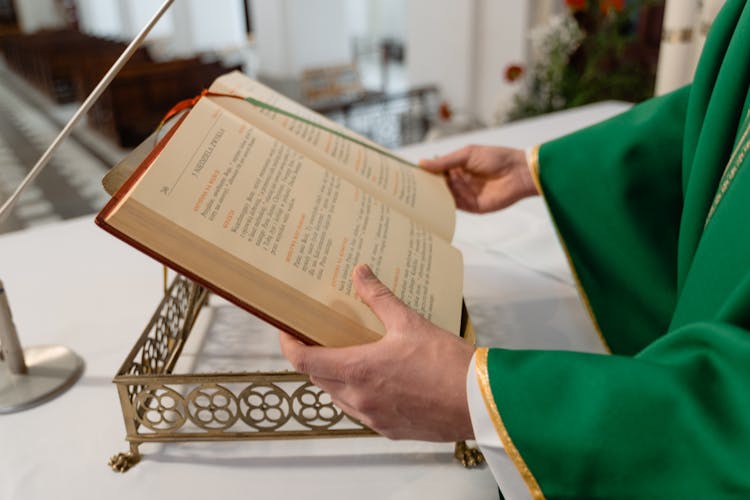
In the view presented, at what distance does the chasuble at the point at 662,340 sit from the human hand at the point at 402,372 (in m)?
0.04

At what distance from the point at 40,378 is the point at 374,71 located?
1132cm

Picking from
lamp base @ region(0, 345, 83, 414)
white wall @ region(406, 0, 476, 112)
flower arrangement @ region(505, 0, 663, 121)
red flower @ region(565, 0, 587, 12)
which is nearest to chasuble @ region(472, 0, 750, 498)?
lamp base @ region(0, 345, 83, 414)

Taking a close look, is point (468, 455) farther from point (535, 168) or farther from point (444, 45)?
point (444, 45)

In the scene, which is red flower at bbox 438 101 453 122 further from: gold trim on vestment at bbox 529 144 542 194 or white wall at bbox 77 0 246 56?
white wall at bbox 77 0 246 56

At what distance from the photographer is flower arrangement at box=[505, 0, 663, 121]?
12.8 ft

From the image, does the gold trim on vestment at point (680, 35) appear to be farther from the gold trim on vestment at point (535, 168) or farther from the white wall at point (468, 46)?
the white wall at point (468, 46)

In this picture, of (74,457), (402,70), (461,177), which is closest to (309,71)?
(402,70)

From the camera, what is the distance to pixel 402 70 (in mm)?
11688

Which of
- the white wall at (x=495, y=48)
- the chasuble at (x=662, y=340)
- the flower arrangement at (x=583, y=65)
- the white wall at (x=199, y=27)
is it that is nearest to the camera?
the chasuble at (x=662, y=340)

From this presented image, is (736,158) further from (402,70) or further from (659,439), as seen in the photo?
(402,70)

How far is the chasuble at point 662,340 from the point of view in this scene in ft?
2.22

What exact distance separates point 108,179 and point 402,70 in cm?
1132

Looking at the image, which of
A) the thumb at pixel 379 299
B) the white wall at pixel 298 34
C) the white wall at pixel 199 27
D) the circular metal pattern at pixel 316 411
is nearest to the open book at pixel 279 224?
the thumb at pixel 379 299

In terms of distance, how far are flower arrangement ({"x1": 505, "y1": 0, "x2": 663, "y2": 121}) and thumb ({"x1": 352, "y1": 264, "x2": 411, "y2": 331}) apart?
126 inches
